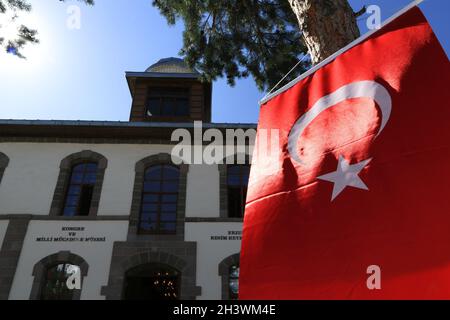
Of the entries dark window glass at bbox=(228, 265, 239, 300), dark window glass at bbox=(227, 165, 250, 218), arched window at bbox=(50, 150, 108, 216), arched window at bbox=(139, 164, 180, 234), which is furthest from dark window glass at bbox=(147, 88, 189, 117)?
dark window glass at bbox=(228, 265, 239, 300)

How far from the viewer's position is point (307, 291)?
88.3 inches

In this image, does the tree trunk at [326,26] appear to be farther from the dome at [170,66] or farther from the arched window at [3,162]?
the dome at [170,66]

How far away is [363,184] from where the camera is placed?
7.39ft

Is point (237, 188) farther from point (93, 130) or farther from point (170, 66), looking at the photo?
point (170, 66)

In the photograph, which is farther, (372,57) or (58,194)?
(58,194)

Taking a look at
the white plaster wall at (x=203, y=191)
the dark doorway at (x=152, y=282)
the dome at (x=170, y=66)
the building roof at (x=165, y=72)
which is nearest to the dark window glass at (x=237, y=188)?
the white plaster wall at (x=203, y=191)

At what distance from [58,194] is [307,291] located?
10193mm

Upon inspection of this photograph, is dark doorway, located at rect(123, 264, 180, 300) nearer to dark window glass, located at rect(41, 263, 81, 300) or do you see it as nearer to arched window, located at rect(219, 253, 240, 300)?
arched window, located at rect(219, 253, 240, 300)

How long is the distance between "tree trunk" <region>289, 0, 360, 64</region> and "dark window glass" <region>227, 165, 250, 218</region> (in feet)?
24.1

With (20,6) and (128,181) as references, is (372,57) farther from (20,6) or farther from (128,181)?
(128,181)

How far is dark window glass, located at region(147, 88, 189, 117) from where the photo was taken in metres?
13.2

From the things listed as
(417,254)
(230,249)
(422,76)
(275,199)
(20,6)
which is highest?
(20,6)

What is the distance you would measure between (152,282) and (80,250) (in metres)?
2.45
